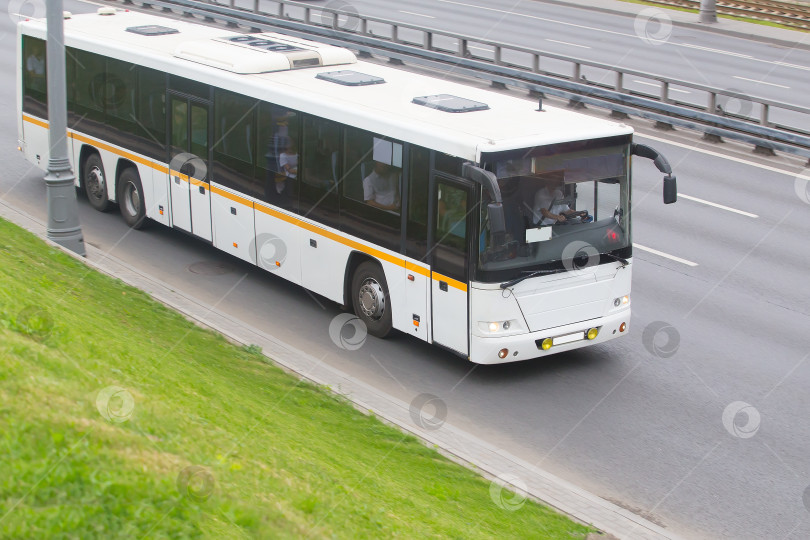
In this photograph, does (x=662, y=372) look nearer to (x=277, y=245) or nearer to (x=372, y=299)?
(x=372, y=299)

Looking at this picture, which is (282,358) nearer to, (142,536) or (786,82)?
(142,536)

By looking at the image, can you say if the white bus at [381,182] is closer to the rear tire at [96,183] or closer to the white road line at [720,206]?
the rear tire at [96,183]

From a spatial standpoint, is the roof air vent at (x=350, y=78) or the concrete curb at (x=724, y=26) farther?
the concrete curb at (x=724, y=26)

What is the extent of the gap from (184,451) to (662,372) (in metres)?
6.59

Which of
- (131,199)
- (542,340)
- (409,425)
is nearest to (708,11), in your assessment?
(131,199)

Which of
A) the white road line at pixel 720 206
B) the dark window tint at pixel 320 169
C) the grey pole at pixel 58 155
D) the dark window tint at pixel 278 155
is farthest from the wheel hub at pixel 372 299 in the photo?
the white road line at pixel 720 206

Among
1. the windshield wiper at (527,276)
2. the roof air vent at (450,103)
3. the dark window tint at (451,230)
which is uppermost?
the roof air vent at (450,103)

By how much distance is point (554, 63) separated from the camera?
1227 inches

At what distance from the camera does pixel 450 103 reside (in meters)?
12.5

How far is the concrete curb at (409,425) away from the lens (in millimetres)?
8898

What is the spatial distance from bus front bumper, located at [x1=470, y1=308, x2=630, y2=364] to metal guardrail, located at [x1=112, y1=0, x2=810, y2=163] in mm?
10170

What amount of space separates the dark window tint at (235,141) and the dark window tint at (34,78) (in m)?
4.46

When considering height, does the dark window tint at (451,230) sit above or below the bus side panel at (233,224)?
above

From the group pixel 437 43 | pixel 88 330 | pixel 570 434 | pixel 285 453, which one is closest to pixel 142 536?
pixel 285 453
